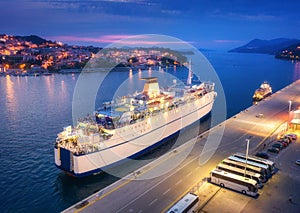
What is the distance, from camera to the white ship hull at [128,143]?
63.4 ft

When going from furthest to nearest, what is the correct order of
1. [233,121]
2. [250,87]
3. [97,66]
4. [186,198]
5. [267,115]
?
[97,66], [250,87], [267,115], [233,121], [186,198]

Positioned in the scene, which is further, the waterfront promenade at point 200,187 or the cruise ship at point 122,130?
the cruise ship at point 122,130

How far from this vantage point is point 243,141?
2391 cm

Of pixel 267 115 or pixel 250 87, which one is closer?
pixel 267 115

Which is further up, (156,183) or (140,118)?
(140,118)

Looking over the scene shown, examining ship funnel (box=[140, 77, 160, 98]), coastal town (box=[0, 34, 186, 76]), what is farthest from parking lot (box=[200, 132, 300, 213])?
coastal town (box=[0, 34, 186, 76])

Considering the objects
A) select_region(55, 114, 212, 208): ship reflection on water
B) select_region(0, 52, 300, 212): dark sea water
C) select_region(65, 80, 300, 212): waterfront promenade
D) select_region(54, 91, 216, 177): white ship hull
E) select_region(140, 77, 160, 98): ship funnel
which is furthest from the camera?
select_region(140, 77, 160, 98): ship funnel

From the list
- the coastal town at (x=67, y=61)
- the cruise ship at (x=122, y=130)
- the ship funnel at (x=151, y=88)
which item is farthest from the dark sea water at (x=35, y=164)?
the coastal town at (x=67, y=61)

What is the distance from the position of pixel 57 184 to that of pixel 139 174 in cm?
647

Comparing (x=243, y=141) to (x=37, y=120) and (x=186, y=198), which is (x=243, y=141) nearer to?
(x=186, y=198)

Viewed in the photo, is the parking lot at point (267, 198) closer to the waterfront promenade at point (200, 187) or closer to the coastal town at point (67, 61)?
the waterfront promenade at point (200, 187)

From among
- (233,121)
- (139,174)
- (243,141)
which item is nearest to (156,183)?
(139,174)

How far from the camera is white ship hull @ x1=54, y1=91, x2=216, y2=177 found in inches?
760

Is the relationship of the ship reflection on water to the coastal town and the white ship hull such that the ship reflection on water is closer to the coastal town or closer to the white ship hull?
the white ship hull
